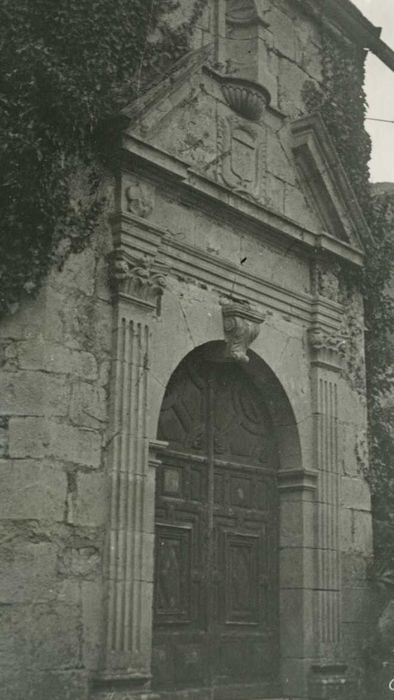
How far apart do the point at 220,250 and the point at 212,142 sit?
2.75ft

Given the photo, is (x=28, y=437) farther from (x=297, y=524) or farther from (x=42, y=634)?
(x=297, y=524)

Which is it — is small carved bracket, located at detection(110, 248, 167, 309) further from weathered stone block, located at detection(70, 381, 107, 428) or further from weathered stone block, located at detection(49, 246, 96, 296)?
weathered stone block, located at detection(70, 381, 107, 428)

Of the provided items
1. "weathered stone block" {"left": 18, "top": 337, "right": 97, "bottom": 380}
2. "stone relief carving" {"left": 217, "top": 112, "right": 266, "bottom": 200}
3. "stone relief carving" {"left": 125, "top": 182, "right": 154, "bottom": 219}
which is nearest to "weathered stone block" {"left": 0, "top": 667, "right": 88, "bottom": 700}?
"weathered stone block" {"left": 18, "top": 337, "right": 97, "bottom": 380}

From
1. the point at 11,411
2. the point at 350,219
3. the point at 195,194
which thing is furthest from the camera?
the point at 350,219

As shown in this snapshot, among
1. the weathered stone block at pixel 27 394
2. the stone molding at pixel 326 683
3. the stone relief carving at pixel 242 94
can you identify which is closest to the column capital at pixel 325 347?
the stone relief carving at pixel 242 94

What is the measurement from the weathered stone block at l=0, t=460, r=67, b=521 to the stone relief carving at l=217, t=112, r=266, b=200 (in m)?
2.91

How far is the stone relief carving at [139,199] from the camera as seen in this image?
6.43m

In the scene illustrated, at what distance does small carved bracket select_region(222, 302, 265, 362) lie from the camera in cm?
714

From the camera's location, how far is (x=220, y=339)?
A: 7.11 metres

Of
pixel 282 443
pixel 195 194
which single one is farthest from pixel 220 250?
pixel 282 443

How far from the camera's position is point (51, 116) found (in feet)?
19.7

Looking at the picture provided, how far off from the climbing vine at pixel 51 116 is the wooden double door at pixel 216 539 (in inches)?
63.8

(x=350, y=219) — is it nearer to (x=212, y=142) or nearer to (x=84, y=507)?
(x=212, y=142)

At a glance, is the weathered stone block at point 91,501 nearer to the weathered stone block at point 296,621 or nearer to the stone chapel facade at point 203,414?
the stone chapel facade at point 203,414
